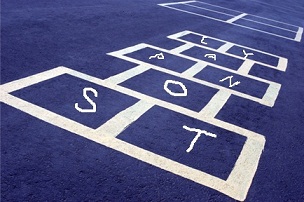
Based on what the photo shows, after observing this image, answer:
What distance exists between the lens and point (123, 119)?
16.9 ft

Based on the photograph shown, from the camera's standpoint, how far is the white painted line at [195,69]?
7.52 metres

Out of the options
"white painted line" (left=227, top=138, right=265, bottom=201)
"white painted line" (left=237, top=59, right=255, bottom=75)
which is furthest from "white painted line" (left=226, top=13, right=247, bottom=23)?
"white painted line" (left=227, top=138, right=265, bottom=201)

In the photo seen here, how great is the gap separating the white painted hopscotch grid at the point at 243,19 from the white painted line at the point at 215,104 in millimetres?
8668

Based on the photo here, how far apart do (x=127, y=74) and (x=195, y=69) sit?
6.49 feet

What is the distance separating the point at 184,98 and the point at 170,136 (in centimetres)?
148

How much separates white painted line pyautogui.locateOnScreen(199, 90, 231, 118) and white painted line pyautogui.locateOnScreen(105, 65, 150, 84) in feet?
5.77

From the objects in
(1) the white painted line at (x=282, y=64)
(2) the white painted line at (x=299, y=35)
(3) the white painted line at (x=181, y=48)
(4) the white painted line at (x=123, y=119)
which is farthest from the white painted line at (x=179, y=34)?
(2) the white painted line at (x=299, y=35)

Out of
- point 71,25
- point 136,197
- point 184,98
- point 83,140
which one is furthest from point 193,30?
point 136,197

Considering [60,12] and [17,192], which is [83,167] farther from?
[60,12]

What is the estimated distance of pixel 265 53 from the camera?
10.7m

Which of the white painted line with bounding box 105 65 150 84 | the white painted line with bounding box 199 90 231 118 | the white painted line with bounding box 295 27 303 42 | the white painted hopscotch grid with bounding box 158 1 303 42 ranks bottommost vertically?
the white painted line with bounding box 295 27 303 42

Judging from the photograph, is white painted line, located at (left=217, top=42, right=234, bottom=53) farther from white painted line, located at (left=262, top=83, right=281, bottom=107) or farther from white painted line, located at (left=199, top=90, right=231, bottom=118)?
white painted line, located at (left=199, top=90, right=231, bottom=118)

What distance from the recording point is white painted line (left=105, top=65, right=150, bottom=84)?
639 centimetres

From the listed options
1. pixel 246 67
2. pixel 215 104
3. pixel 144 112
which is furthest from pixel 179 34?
pixel 144 112
